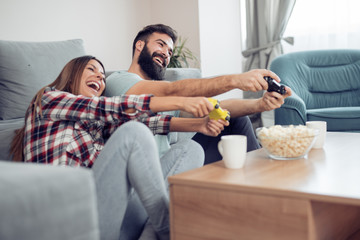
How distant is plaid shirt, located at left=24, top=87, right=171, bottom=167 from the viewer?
4.03 ft

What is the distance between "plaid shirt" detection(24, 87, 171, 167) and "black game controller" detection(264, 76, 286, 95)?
51 centimetres

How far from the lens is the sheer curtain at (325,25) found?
3.47m

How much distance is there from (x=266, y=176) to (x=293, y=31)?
3.03 meters

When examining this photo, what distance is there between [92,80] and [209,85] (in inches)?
18.4

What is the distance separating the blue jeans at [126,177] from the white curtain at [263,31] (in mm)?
2771

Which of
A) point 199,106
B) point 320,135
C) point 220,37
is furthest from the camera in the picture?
point 220,37

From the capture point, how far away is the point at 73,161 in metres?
1.26

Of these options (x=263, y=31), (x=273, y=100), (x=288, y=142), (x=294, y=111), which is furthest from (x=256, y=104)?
(x=263, y=31)

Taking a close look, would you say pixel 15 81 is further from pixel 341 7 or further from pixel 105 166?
pixel 341 7

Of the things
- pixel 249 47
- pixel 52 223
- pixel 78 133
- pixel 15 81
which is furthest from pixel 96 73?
pixel 249 47

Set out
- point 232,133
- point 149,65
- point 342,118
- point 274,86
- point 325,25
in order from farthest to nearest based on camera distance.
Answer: point 325,25 < point 342,118 < point 149,65 < point 232,133 < point 274,86

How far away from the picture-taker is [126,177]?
111 cm

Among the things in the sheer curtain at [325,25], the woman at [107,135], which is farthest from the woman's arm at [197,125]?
the sheer curtain at [325,25]

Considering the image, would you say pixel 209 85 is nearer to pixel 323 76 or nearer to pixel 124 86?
pixel 124 86
